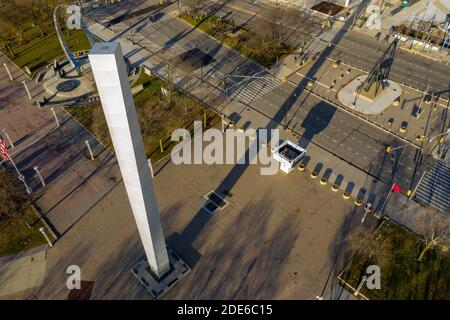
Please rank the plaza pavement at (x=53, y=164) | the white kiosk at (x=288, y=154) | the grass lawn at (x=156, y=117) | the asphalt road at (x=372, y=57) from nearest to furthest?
the plaza pavement at (x=53, y=164) → the white kiosk at (x=288, y=154) → the grass lawn at (x=156, y=117) → the asphalt road at (x=372, y=57)

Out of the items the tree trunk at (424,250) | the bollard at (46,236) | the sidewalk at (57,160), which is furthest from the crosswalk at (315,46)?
the bollard at (46,236)

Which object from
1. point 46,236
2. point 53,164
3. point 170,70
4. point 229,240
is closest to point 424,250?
point 229,240

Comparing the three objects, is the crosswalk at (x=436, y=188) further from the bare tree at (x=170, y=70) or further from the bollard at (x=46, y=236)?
the bollard at (x=46, y=236)

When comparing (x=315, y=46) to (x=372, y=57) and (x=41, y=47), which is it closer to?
(x=372, y=57)

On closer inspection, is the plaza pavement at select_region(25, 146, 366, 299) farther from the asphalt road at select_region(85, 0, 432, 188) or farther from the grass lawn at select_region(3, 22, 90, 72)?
the grass lawn at select_region(3, 22, 90, 72)

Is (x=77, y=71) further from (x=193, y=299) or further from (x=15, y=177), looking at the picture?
(x=193, y=299)

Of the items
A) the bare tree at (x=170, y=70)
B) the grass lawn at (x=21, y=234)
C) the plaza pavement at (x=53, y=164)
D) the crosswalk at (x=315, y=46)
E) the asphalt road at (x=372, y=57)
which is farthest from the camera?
the crosswalk at (x=315, y=46)

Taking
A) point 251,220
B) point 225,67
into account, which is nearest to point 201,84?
point 225,67
